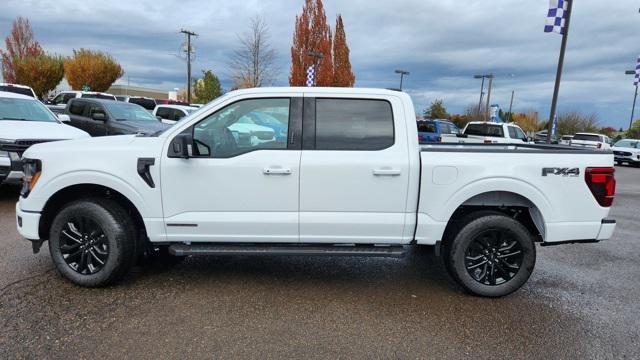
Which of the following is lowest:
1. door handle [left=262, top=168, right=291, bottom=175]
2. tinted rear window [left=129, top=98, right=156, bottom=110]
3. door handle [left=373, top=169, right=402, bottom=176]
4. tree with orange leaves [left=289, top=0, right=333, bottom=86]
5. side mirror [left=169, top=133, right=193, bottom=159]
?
door handle [left=262, top=168, right=291, bottom=175]

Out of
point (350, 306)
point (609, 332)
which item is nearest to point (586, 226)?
point (609, 332)

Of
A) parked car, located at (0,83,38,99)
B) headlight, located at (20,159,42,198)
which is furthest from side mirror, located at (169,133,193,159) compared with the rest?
parked car, located at (0,83,38,99)

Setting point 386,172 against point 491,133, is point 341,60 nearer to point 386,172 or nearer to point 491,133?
point 491,133

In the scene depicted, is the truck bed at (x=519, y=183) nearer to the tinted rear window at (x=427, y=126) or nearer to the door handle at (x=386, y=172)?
the door handle at (x=386, y=172)

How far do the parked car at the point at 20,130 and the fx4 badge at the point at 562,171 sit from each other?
707 centimetres

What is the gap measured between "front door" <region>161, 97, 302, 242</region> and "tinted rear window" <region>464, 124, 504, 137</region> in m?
16.3

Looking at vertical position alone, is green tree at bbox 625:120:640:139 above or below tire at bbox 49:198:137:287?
above

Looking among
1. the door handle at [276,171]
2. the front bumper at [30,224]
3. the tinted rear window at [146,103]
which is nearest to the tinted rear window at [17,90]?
the tinted rear window at [146,103]

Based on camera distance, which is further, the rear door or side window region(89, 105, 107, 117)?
side window region(89, 105, 107, 117)

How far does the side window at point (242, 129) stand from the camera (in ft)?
12.7

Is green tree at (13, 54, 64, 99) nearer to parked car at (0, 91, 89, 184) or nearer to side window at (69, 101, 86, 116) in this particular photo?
side window at (69, 101, 86, 116)

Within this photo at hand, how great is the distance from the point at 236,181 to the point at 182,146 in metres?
0.53

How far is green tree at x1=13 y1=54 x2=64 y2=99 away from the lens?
40.9 metres

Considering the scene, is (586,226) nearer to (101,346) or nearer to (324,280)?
(324,280)
